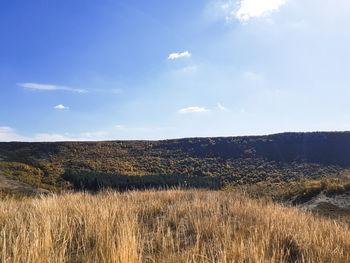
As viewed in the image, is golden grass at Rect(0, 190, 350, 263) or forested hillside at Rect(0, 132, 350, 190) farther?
forested hillside at Rect(0, 132, 350, 190)

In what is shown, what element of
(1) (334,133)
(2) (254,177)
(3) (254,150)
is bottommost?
(2) (254,177)

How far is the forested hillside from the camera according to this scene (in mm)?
33500

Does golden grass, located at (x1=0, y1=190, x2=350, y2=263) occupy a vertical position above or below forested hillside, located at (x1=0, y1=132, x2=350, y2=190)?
above

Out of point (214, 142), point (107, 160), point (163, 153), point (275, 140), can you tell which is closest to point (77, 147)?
point (107, 160)

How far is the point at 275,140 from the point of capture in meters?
54.7

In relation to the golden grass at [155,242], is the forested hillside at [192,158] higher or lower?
lower

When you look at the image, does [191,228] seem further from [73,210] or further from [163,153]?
[163,153]

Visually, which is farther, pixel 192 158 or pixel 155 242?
pixel 192 158

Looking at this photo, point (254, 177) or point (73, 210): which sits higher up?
point (73, 210)

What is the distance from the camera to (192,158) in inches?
2023

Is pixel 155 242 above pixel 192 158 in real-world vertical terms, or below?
above

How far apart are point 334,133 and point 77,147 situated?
216 feet

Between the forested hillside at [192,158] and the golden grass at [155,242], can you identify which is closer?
the golden grass at [155,242]

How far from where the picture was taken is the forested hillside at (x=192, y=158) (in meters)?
33.5
